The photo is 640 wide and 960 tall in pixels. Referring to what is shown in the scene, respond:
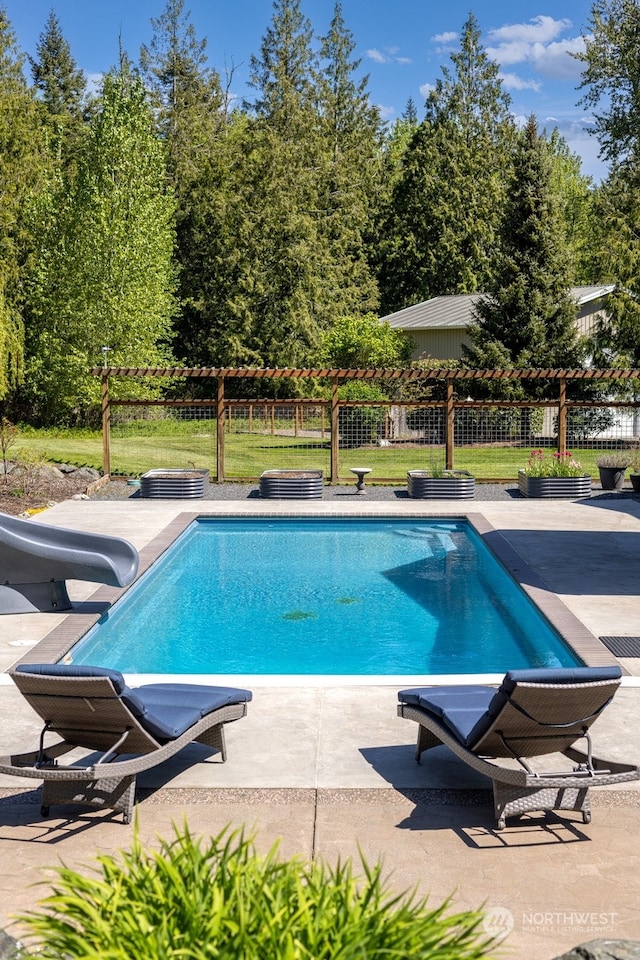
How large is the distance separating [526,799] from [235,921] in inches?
106

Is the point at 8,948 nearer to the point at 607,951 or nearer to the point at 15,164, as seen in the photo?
the point at 607,951

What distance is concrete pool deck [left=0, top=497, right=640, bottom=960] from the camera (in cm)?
456

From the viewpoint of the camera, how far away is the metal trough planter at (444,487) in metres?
19.4

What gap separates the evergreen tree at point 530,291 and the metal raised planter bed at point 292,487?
1365 cm

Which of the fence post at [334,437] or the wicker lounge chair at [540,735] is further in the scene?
the fence post at [334,437]

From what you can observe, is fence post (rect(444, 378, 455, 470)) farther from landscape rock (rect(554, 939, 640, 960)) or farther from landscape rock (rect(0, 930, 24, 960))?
landscape rock (rect(0, 930, 24, 960))

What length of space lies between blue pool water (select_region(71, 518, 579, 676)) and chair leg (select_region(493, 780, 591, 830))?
3618mm

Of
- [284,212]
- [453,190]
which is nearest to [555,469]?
[284,212]

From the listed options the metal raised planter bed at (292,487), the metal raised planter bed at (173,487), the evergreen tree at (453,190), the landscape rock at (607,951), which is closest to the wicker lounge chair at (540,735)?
the landscape rock at (607,951)

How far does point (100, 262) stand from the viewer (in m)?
33.9

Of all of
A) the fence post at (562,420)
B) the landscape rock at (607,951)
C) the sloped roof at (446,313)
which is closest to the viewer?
the landscape rock at (607,951)

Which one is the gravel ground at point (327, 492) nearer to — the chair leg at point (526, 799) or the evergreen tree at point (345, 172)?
the chair leg at point (526, 799)

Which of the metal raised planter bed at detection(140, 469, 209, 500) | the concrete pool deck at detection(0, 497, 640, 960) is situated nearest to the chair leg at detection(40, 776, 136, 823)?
the concrete pool deck at detection(0, 497, 640, 960)

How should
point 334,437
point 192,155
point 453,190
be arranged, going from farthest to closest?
point 453,190 < point 192,155 < point 334,437
